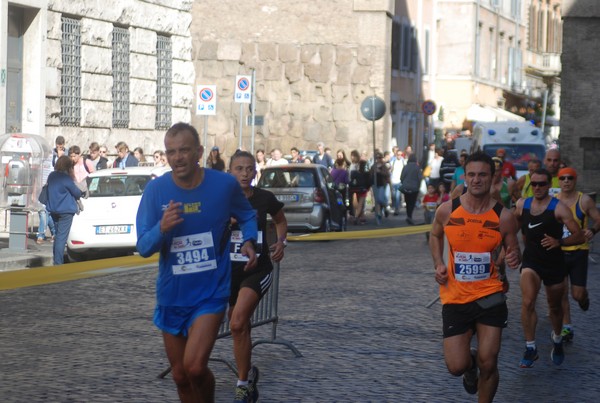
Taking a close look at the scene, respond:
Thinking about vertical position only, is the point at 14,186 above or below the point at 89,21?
below

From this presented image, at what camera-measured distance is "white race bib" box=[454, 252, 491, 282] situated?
8711 millimetres

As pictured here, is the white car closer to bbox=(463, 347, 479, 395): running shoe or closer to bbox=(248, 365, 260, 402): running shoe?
bbox=(248, 365, 260, 402): running shoe

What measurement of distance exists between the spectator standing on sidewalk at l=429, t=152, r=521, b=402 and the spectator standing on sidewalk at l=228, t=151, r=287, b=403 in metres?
1.27

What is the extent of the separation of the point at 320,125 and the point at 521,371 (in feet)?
117

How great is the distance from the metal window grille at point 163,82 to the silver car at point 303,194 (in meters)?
4.72

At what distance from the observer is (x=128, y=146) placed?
29.2 m

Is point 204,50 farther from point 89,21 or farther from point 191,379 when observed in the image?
point 191,379

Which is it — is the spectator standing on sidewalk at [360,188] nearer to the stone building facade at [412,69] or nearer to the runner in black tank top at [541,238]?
the stone building facade at [412,69]

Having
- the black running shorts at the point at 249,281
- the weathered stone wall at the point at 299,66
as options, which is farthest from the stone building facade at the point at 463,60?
the black running shorts at the point at 249,281

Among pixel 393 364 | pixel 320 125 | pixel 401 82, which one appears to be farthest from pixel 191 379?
pixel 401 82

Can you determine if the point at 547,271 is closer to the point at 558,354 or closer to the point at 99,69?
the point at 558,354

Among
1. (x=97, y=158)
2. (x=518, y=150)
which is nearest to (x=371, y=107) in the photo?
(x=518, y=150)

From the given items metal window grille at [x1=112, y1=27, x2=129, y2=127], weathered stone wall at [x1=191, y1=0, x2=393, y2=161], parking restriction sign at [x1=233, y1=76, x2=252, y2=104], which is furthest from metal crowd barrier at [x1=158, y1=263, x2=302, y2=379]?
weathered stone wall at [x1=191, y1=0, x2=393, y2=161]

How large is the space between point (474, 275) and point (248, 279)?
1602mm
